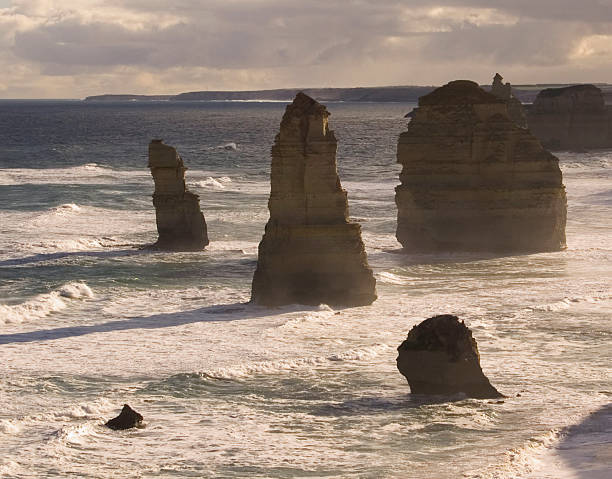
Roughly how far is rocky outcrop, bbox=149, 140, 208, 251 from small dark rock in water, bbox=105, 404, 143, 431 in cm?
2218

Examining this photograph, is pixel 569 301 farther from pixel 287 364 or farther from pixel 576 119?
pixel 576 119

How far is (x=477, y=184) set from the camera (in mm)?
40031

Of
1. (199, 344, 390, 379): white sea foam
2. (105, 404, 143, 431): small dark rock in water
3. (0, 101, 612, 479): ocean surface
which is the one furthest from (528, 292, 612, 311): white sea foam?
(105, 404, 143, 431): small dark rock in water

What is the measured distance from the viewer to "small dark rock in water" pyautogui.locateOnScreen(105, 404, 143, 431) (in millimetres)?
18938

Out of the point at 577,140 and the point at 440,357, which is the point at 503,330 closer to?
the point at 440,357

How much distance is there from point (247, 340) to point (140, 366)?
318 cm

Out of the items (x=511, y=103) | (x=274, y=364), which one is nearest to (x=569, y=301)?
(x=274, y=364)

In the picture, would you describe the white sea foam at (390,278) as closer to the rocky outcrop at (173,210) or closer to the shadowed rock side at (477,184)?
the shadowed rock side at (477,184)

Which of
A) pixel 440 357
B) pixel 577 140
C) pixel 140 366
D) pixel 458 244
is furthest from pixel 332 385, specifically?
pixel 577 140

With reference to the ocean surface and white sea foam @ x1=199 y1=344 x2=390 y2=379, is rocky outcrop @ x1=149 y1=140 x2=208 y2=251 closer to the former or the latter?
the ocean surface

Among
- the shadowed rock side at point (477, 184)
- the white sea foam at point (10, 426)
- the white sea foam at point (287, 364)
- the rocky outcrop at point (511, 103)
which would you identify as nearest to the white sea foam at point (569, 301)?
the white sea foam at point (287, 364)

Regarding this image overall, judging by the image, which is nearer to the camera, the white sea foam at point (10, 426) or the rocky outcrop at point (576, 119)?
the white sea foam at point (10, 426)

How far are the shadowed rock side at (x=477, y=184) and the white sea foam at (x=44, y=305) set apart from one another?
12.8 meters

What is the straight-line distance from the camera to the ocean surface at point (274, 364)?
17.6 metres
